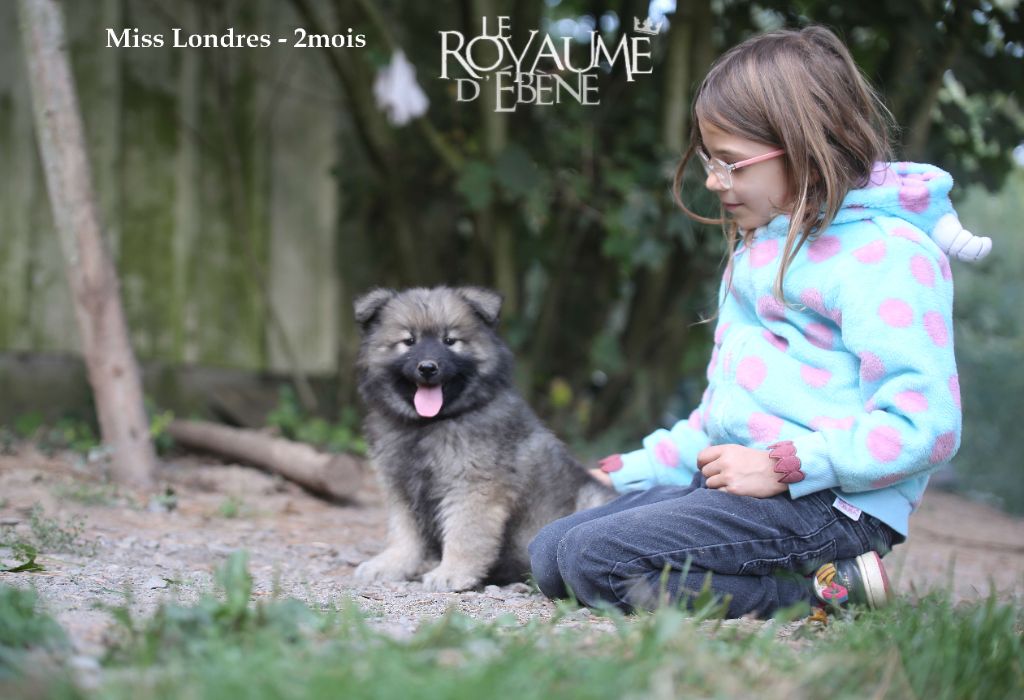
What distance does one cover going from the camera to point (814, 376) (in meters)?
2.92

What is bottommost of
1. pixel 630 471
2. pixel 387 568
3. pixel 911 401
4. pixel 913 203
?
pixel 387 568

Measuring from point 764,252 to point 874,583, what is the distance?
935 millimetres

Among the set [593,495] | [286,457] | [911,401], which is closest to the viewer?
[911,401]

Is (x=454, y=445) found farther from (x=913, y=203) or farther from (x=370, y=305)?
(x=913, y=203)

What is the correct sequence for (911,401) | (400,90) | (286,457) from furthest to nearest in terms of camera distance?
(400,90)
(286,457)
(911,401)

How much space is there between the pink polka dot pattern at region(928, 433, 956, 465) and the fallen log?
290 centimetres

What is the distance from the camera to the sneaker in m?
2.89

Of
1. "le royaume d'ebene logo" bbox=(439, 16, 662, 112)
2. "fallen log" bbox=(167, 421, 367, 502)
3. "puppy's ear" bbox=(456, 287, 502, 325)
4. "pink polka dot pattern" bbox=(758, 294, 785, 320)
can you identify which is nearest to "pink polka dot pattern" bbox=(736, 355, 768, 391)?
"pink polka dot pattern" bbox=(758, 294, 785, 320)

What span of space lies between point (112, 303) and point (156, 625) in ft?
9.71

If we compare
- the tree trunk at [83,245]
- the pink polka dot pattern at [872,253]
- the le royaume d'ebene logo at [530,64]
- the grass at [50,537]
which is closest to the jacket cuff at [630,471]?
the pink polka dot pattern at [872,253]

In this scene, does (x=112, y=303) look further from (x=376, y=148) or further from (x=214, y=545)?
(x=376, y=148)

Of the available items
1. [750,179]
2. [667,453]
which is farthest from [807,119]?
[667,453]

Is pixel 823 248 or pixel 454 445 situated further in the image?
pixel 454 445

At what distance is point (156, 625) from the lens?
1974 millimetres
